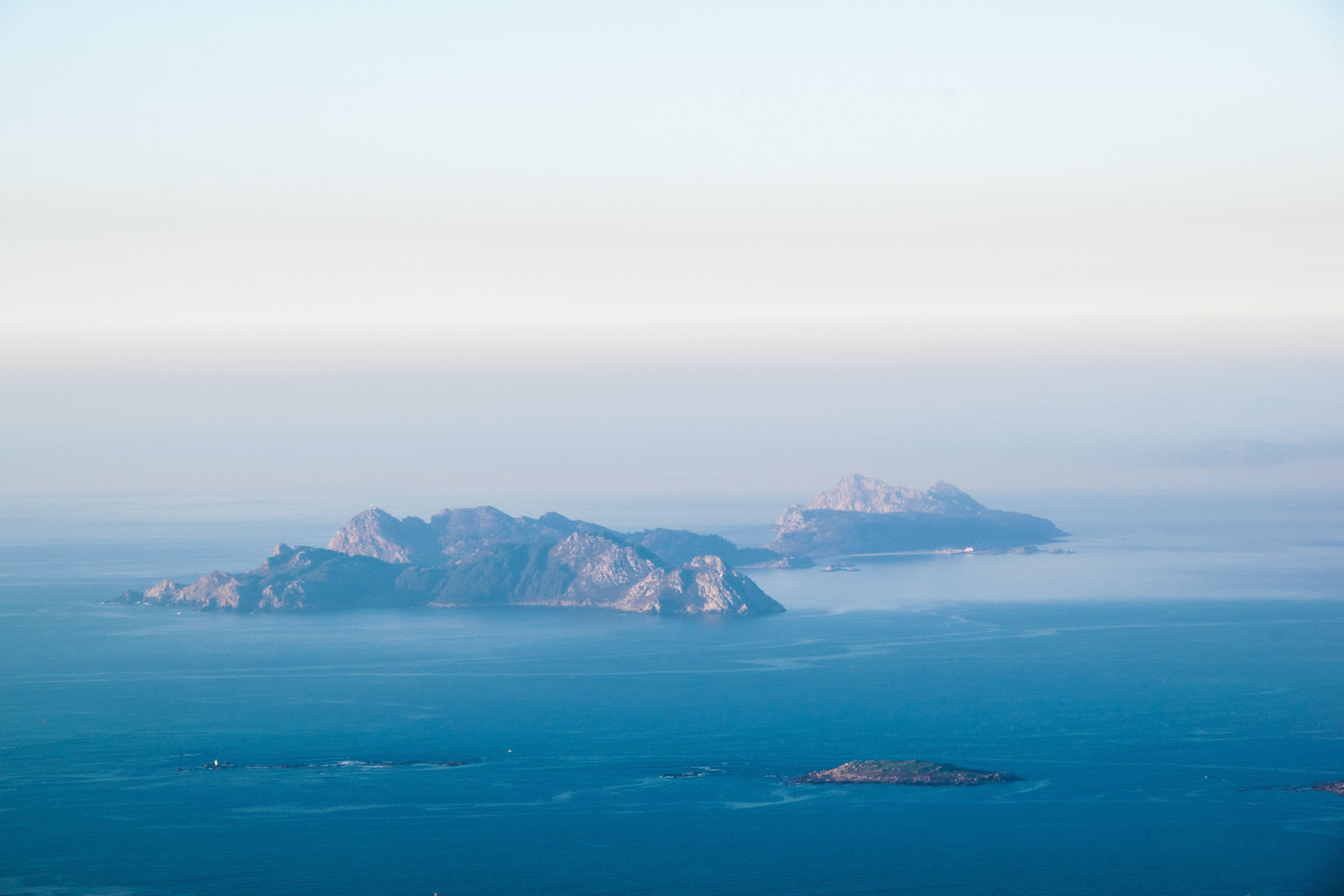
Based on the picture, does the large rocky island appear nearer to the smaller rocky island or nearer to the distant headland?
the distant headland

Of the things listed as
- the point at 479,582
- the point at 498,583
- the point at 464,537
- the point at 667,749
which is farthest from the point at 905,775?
the point at 464,537

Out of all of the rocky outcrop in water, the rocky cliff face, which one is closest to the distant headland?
the rocky cliff face

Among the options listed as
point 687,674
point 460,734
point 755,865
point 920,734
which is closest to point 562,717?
point 460,734

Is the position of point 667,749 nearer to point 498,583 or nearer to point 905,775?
point 905,775

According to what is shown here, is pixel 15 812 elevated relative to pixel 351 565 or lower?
lower

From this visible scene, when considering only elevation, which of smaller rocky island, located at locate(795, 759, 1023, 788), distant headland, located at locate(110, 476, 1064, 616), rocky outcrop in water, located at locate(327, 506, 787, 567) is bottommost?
A: smaller rocky island, located at locate(795, 759, 1023, 788)

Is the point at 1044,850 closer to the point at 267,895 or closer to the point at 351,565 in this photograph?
the point at 267,895

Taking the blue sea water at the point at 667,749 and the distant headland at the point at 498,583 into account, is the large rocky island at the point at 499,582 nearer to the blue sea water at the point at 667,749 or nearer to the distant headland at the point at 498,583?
the distant headland at the point at 498,583

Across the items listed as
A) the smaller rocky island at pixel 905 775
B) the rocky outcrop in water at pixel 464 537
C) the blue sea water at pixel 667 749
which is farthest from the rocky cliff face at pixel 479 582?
the smaller rocky island at pixel 905 775
